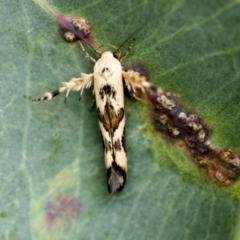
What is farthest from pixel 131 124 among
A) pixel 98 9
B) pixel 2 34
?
pixel 2 34

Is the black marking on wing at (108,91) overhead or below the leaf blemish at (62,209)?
overhead

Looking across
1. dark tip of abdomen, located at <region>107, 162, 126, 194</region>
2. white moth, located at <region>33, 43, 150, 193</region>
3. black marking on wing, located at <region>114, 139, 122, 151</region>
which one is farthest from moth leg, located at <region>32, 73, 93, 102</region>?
dark tip of abdomen, located at <region>107, 162, 126, 194</region>

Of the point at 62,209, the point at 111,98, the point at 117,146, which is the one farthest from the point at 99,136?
the point at 62,209

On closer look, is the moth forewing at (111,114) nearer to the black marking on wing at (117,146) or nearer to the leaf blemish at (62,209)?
the black marking on wing at (117,146)

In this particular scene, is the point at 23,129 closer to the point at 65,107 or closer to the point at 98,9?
the point at 65,107

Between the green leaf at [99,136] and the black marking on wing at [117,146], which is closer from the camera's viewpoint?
the green leaf at [99,136]

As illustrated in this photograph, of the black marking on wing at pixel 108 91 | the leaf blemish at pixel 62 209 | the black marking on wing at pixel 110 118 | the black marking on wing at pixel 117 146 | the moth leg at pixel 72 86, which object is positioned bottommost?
the leaf blemish at pixel 62 209

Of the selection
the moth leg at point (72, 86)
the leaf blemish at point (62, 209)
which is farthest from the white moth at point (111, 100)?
the leaf blemish at point (62, 209)
